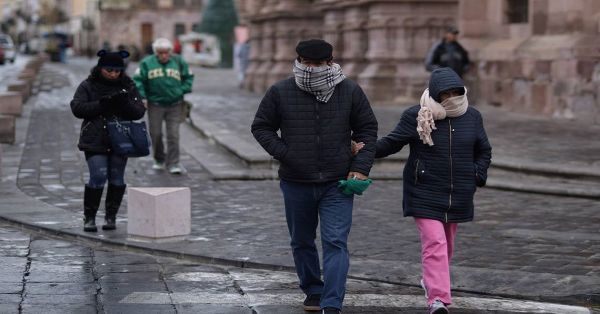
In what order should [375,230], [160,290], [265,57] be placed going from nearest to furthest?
[160,290] → [375,230] → [265,57]

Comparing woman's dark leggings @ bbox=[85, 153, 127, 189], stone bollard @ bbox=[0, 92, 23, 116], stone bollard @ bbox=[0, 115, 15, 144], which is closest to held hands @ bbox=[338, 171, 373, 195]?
woman's dark leggings @ bbox=[85, 153, 127, 189]

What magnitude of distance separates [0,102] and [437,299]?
625 inches

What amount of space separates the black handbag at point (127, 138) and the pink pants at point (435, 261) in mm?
→ 3664

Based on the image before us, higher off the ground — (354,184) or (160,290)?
(354,184)

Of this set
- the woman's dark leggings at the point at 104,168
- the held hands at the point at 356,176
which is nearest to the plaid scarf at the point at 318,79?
the held hands at the point at 356,176

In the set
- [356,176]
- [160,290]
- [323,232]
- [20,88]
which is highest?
[356,176]

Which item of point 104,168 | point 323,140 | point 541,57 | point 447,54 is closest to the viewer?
point 323,140

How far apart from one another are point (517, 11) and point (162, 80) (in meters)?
11.0

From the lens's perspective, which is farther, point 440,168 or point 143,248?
point 143,248

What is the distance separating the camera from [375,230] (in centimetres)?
1090

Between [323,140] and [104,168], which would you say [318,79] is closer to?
[323,140]

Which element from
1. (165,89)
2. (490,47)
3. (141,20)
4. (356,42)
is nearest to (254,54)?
(356,42)

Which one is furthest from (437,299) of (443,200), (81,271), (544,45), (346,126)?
(544,45)

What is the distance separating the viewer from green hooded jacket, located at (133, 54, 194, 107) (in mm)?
15023
